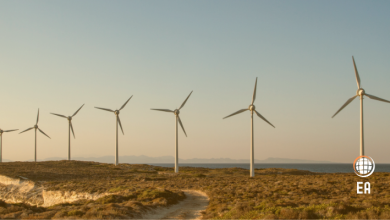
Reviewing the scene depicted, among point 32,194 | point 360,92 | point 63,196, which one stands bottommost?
point 32,194

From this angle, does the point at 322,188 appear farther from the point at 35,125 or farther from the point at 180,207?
the point at 35,125

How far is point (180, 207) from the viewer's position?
31.7 metres

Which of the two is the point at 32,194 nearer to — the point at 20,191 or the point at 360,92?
the point at 20,191

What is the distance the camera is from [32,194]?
5772cm

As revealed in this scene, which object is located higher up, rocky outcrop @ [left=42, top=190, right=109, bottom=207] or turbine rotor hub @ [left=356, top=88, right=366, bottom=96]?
turbine rotor hub @ [left=356, top=88, right=366, bottom=96]

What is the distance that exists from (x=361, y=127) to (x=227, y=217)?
39.9 metres

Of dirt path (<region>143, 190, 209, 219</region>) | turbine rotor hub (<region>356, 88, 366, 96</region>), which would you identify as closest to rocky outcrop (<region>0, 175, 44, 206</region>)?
dirt path (<region>143, 190, 209, 219</region>)

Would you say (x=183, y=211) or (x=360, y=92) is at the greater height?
(x=360, y=92)

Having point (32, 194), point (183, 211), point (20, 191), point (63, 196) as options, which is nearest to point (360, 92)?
point (183, 211)

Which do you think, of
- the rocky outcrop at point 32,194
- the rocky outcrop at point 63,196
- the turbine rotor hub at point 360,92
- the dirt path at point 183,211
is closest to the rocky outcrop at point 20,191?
the rocky outcrop at point 32,194

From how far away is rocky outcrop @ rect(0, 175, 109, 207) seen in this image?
4727 centimetres

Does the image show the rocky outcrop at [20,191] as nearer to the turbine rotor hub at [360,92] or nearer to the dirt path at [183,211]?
the dirt path at [183,211]

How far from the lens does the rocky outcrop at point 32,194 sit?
155ft

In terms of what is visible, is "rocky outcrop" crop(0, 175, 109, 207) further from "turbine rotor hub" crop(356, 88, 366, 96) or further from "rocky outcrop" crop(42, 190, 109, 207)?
"turbine rotor hub" crop(356, 88, 366, 96)
